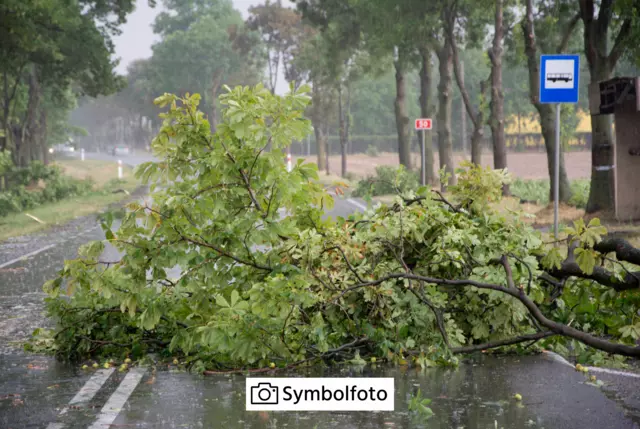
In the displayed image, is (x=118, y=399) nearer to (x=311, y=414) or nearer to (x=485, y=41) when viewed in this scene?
(x=311, y=414)

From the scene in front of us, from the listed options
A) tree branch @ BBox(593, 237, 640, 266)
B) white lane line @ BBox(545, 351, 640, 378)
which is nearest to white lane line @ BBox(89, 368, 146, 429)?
white lane line @ BBox(545, 351, 640, 378)

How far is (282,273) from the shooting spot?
8273 mm

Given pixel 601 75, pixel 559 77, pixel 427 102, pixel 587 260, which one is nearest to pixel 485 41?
pixel 427 102

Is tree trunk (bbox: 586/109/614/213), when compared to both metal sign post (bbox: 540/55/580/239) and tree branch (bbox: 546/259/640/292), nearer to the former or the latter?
metal sign post (bbox: 540/55/580/239)

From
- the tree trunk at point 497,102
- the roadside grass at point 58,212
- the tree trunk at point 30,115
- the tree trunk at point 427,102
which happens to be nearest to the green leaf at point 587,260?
the roadside grass at point 58,212

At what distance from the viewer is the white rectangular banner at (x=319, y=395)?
6.86 metres

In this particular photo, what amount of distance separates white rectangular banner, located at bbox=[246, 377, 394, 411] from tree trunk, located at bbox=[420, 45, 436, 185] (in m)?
31.8

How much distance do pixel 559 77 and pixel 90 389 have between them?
10661 mm

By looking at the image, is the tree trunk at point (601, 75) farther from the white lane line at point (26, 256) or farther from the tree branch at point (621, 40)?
the white lane line at point (26, 256)

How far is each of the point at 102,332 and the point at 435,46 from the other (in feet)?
97.9

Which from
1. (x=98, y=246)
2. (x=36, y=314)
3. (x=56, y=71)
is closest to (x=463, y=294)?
(x=98, y=246)

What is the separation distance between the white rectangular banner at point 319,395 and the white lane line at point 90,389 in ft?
4.10

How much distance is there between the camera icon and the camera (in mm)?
6914

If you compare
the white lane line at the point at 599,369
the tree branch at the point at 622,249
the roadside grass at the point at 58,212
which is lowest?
the roadside grass at the point at 58,212
